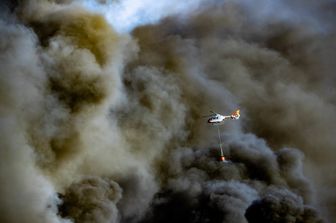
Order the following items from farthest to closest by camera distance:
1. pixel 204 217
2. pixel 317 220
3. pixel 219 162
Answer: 1. pixel 219 162
2. pixel 204 217
3. pixel 317 220

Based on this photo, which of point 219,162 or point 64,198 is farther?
point 219,162

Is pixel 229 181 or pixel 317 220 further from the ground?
pixel 229 181

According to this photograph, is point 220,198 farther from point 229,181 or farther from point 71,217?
point 71,217

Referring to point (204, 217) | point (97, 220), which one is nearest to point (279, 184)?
point (204, 217)

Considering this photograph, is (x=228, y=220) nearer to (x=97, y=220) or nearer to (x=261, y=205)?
(x=261, y=205)

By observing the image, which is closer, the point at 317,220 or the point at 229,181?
the point at 317,220

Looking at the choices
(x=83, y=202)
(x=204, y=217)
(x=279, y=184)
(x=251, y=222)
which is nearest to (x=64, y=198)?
(x=83, y=202)

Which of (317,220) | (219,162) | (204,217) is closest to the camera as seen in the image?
(317,220)

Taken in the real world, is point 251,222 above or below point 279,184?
below
